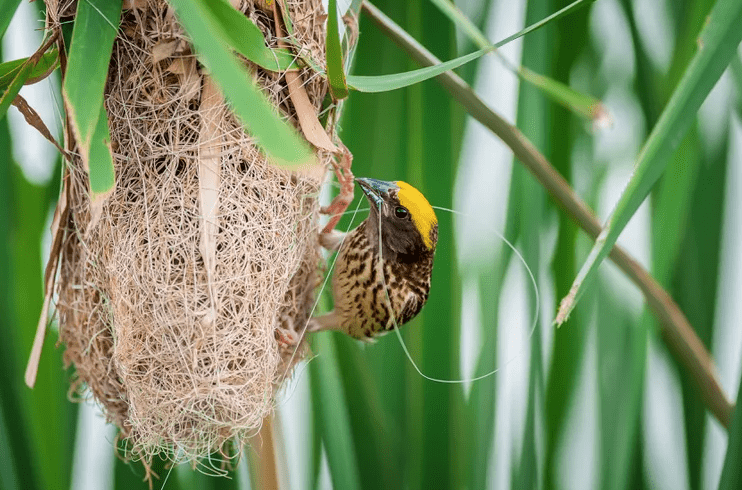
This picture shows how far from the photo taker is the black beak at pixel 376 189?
1.26 m

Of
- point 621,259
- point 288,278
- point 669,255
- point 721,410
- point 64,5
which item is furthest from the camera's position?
point 669,255

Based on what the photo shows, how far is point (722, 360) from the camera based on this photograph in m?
1.82

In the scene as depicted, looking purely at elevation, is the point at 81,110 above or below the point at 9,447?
above

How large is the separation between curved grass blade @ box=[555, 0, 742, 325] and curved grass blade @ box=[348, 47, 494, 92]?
0.24 meters

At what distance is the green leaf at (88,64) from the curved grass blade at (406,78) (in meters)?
0.31

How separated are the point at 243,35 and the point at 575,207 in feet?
2.41

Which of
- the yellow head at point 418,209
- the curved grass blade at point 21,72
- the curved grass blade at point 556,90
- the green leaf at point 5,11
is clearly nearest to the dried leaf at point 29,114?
the curved grass blade at point 21,72

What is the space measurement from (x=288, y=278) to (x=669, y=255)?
967mm

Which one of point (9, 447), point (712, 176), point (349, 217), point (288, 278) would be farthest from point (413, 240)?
point (9, 447)

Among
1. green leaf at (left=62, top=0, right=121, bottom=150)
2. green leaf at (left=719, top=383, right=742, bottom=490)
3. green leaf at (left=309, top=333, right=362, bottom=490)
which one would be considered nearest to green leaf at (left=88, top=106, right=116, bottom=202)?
green leaf at (left=62, top=0, right=121, bottom=150)

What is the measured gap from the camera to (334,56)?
37.5 inches

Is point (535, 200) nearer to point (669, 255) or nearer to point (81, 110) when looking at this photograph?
point (669, 255)

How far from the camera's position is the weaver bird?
1305 mm

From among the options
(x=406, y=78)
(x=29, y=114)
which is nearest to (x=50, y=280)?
(x=29, y=114)
